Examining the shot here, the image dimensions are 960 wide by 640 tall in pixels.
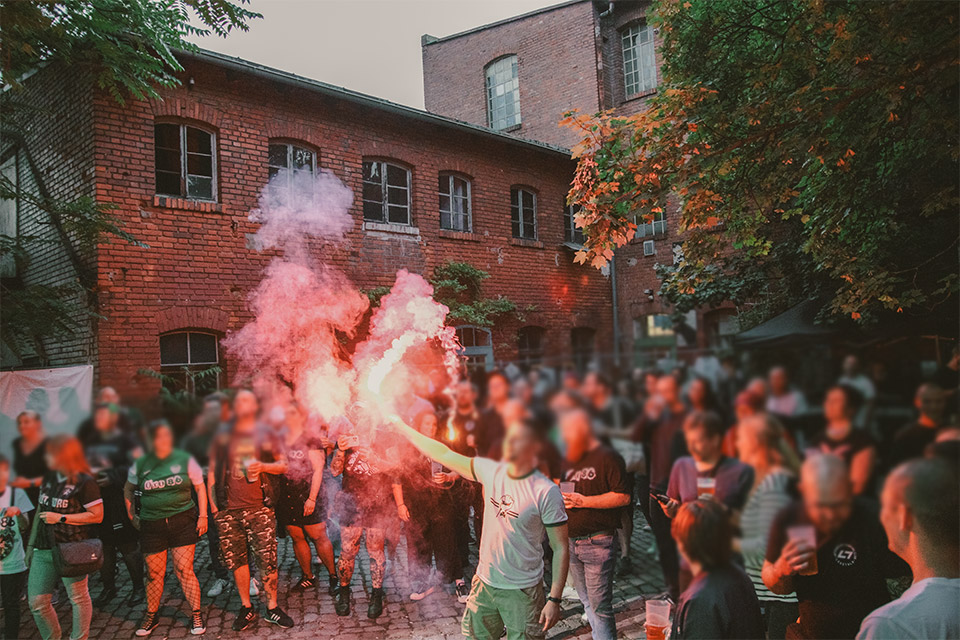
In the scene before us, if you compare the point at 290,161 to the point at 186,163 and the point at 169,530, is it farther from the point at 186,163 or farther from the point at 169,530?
the point at 169,530

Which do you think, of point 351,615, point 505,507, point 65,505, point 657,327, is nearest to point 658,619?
point 505,507

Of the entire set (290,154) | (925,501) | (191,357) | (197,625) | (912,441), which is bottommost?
(197,625)

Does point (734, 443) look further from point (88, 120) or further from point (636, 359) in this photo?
point (88, 120)

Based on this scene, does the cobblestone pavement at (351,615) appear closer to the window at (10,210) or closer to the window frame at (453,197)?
the window at (10,210)

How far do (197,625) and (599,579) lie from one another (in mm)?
3516

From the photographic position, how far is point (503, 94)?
65.1 feet

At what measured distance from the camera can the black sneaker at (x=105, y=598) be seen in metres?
5.61

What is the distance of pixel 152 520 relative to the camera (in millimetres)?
4691

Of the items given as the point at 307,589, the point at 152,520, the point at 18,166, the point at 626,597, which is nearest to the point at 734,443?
the point at 626,597

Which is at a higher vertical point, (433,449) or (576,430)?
(576,430)

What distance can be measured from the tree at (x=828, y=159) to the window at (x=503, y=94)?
1379 cm

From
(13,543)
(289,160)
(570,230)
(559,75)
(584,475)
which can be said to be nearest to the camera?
(584,475)

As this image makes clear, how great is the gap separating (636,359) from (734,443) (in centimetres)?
39

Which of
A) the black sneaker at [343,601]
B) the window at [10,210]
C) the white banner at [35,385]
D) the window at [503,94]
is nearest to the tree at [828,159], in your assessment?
the black sneaker at [343,601]
